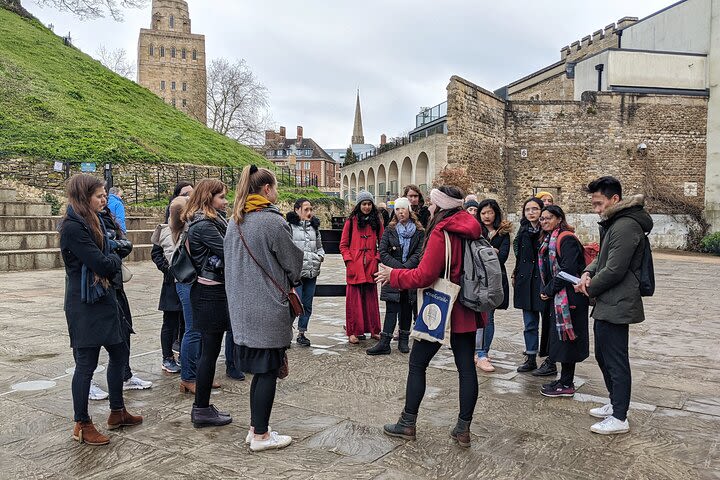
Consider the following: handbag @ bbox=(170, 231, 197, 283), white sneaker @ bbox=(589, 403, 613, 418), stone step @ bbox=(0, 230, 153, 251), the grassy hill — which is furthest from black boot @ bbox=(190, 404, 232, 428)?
the grassy hill

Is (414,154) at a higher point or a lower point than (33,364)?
higher

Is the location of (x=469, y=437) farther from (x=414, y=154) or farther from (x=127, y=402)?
(x=414, y=154)

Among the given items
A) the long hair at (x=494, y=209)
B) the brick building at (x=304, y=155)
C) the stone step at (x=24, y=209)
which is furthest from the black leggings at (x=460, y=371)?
the brick building at (x=304, y=155)

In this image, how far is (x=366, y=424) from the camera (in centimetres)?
430

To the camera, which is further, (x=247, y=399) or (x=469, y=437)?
(x=247, y=399)

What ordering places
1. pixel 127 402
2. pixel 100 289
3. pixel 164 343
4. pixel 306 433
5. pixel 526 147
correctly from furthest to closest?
pixel 526 147
pixel 164 343
pixel 127 402
pixel 306 433
pixel 100 289

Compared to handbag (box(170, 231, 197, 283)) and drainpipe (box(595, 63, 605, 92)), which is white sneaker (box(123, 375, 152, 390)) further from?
drainpipe (box(595, 63, 605, 92))

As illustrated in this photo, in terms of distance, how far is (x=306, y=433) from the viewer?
4.12 m

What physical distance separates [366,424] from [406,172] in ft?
92.7

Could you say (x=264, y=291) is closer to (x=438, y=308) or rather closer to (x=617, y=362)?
(x=438, y=308)

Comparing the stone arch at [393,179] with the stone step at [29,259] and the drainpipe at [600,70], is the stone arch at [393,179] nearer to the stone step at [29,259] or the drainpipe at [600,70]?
the drainpipe at [600,70]

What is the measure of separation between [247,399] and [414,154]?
25.5 m

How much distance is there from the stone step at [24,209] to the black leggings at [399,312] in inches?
554

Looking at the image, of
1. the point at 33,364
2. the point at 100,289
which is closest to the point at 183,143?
the point at 33,364
